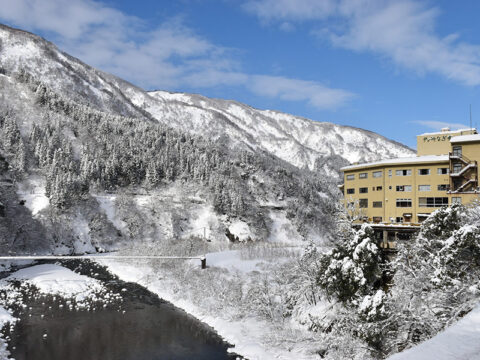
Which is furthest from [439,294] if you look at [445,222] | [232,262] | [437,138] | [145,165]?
[145,165]

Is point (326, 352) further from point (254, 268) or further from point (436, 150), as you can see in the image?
point (436, 150)

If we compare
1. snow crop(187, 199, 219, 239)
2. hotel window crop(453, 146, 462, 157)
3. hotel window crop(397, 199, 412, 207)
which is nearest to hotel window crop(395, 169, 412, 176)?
hotel window crop(397, 199, 412, 207)

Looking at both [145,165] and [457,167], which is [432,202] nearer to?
[457,167]

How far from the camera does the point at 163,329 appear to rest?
30531 mm

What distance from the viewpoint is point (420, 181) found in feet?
141

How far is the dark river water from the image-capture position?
25.1 m

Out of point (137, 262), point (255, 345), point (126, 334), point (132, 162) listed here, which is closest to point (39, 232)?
point (137, 262)

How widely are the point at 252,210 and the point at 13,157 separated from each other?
64.6 m

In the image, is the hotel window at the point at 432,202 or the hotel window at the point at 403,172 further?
the hotel window at the point at 403,172

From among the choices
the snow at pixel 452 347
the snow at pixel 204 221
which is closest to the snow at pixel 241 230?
the snow at pixel 204 221

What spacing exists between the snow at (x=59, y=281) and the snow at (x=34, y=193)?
2788 cm

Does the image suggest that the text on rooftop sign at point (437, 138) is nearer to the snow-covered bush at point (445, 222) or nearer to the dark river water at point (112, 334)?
the snow-covered bush at point (445, 222)

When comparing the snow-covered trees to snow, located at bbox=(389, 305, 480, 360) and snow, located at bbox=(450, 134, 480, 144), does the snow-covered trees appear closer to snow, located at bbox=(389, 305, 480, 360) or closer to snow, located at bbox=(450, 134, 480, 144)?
snow, located at bbox=(450, 134, 480, 144)

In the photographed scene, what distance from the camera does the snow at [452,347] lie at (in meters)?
9.30
